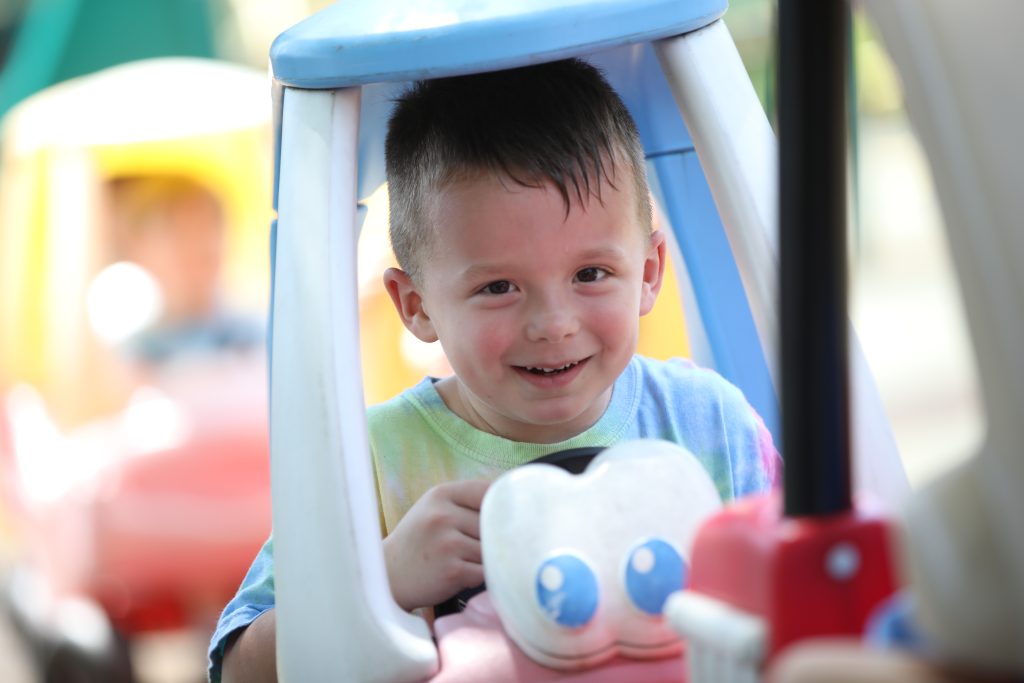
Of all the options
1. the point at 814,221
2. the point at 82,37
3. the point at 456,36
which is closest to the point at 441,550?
the point at 456,36

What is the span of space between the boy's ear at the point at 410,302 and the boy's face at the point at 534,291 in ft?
0.14

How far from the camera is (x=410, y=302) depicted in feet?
4.06

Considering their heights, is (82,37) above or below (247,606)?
above

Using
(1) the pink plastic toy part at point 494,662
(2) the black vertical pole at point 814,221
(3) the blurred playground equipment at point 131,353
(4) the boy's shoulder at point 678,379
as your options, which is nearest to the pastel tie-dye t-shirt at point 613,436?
(4) the boy's shoulder at point 678,379

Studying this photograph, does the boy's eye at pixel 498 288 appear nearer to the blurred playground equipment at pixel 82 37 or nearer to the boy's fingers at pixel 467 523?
the boy's fingers at pixel 467 523

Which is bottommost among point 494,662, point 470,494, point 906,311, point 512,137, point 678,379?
point 494,662

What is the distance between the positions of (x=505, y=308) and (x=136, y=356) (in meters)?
2.05

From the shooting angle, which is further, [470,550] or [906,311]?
[906,311]

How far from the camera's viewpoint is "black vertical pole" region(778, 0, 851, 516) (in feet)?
1.91

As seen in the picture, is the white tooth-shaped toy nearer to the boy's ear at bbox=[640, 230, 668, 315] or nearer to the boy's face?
the boy's face

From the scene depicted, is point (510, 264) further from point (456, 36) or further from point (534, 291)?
point (456, 36)

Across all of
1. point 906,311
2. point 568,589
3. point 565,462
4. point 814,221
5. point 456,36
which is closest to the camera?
point 814,221

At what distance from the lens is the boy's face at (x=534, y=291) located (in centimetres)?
108

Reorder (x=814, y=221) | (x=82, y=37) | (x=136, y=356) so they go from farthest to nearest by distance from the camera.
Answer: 1. (x=82, y=37)
2. (x=136, y=356)
3. (x=814, y=221)
